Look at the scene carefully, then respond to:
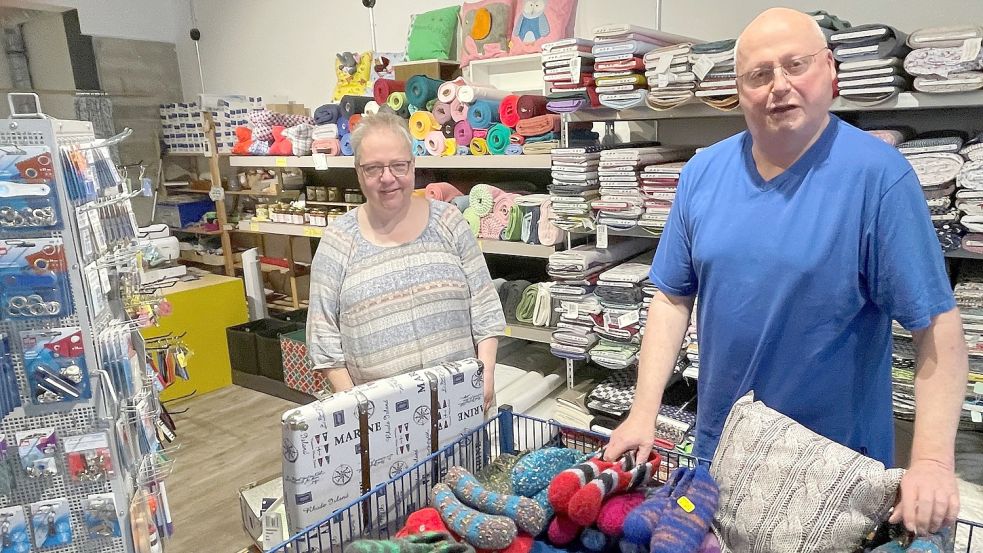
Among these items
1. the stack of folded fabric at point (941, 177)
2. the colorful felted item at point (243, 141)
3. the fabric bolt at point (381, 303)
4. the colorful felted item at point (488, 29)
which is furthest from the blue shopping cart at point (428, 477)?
the colorful felted item at point (243, 141)

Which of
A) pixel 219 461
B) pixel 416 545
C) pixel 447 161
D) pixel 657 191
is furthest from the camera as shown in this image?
pixel 219 461

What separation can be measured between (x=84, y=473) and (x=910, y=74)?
2714mm

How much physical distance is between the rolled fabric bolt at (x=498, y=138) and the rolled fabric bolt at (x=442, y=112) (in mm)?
273

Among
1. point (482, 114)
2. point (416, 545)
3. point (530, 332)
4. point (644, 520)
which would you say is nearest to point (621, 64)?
point (482, 114)

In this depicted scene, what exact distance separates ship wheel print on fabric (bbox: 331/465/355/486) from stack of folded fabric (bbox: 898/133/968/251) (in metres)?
1.97

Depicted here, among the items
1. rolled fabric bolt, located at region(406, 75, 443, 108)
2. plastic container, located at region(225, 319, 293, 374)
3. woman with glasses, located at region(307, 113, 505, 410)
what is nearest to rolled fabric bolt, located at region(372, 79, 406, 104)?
rolled fabric bolt, located at region(406, 75, 443, 108)

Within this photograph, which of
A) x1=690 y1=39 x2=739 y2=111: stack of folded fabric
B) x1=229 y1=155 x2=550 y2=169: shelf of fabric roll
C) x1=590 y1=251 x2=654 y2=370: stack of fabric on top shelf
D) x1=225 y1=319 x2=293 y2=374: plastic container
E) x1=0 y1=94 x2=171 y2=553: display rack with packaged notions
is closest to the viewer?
x1=0 y1=94 x2=171 y2=553: display rack with packaged notions

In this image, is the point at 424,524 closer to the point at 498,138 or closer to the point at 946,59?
the point at 946,59

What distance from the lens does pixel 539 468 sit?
3.62 ft

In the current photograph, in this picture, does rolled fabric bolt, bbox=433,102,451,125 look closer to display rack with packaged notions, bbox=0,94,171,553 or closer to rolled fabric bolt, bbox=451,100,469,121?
rolled fabric bolt, bbox=451,100,469,121

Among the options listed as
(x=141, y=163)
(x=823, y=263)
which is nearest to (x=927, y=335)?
(x=823, y=263)

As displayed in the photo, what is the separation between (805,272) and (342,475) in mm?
875

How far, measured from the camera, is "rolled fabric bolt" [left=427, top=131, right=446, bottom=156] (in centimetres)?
338

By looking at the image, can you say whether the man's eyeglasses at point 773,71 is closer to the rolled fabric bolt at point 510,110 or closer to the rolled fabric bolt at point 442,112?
the rolled fabric bolt at point 510,110
